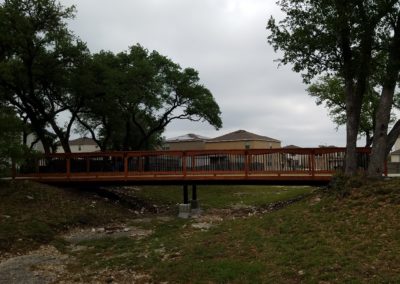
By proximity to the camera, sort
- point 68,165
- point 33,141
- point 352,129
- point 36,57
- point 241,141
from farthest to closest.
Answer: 1. point 241,141
2. point 33,141
3. point 36,57
4. point 68,165
5. point 352,129

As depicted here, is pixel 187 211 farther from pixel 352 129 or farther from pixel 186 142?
pixel 186 142

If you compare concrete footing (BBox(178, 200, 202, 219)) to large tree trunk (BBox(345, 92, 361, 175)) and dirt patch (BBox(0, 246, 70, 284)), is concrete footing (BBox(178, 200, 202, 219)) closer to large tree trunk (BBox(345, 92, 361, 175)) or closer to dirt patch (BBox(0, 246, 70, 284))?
large tree trunk (BBox(345, 92, 361, 175))

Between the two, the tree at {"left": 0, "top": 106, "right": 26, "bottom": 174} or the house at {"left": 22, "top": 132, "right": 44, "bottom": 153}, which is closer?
the tree at {"left": 0, "top": 106, "right": 26, "bottom": 174}

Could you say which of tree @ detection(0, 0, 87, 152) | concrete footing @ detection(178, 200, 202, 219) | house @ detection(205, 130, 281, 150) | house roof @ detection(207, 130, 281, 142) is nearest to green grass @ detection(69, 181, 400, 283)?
concrete footing @ detection(178, 200, 202, 219)

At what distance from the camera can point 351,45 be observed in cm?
1575

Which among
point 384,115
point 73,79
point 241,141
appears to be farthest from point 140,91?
point 241,141

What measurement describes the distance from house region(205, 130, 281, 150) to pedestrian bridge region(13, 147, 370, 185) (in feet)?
142

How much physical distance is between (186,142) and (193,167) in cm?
5052

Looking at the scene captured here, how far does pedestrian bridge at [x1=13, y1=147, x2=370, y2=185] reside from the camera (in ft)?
63.2

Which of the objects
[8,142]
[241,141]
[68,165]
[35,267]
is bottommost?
[35,267]

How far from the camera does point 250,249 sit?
1065cm

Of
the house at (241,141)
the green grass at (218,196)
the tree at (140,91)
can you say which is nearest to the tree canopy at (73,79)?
the tree at (140,91)

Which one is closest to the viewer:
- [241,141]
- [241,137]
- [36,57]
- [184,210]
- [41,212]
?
[41,212]

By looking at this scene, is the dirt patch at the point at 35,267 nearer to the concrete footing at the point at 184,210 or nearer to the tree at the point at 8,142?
the tree at the point at 8,142
